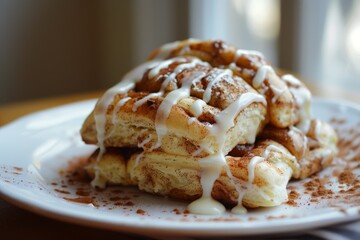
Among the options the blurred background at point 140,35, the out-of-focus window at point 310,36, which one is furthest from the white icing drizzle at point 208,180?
the blurred background at point 140,35

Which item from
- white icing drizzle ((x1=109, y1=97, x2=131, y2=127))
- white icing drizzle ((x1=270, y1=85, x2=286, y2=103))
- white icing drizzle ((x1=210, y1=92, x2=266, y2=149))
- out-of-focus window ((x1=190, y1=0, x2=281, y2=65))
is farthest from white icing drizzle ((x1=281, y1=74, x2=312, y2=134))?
out-of-focus window ((x1=190, y1=0, x2=281, y2=65))

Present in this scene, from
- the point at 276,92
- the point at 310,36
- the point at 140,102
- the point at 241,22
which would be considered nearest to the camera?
the point at 140,102

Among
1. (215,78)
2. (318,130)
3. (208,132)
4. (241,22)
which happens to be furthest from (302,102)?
(241,22)

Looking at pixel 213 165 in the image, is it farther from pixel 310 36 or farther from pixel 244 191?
pixel 310 36

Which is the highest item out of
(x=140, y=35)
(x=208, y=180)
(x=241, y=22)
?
(x=208, y=180)

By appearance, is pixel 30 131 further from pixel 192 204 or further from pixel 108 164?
pixel 192 204

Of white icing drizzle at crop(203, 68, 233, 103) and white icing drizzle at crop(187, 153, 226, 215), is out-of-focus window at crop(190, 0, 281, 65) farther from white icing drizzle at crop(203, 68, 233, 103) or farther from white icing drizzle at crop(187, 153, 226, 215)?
white icing drizzle at crop(187, 153, 226, 215)

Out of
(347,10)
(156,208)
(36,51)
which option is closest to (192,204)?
(156,208)
